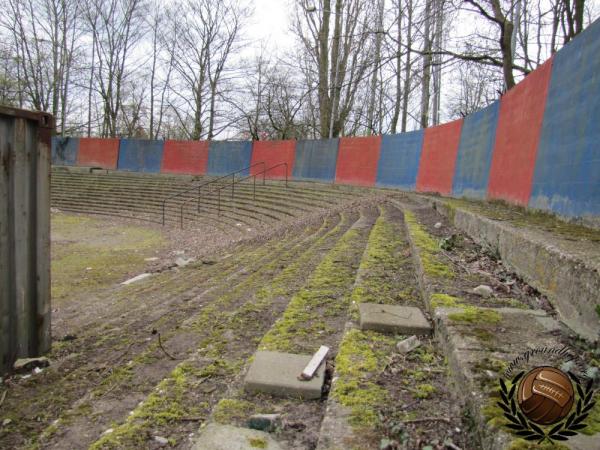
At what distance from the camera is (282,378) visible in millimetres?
2248

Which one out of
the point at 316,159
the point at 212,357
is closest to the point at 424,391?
the point at 212,357

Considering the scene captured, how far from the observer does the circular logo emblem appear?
102cm

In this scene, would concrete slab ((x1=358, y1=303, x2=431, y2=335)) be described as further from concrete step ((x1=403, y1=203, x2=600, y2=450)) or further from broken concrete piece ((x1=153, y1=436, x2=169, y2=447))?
broken concrete piece ((x1=153, y1=436, x2=169, y2=447))

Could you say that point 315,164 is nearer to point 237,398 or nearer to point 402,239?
point 402,239

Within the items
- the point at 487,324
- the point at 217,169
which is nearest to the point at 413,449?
the point at 487,324

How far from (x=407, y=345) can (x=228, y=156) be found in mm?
20624

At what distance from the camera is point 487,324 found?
2.51 meters

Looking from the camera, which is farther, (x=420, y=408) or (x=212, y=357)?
(x=212, y=357)

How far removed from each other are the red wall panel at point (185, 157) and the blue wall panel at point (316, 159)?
5.99m

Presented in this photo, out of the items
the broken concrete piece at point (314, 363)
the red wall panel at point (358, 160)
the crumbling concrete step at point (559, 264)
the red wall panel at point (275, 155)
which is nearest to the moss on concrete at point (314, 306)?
A: the broken concrete piece at point (314, 363)

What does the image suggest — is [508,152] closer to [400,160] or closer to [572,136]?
[572,136]

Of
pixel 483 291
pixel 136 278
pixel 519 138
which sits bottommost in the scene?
pixel 136 278

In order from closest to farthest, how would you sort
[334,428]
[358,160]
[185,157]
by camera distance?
1. [334,428]
2. [358,160]
3. [185,157]

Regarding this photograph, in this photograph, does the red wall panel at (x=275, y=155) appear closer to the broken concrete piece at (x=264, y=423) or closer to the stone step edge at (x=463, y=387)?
the stone step edge at (x=463, y=387)
